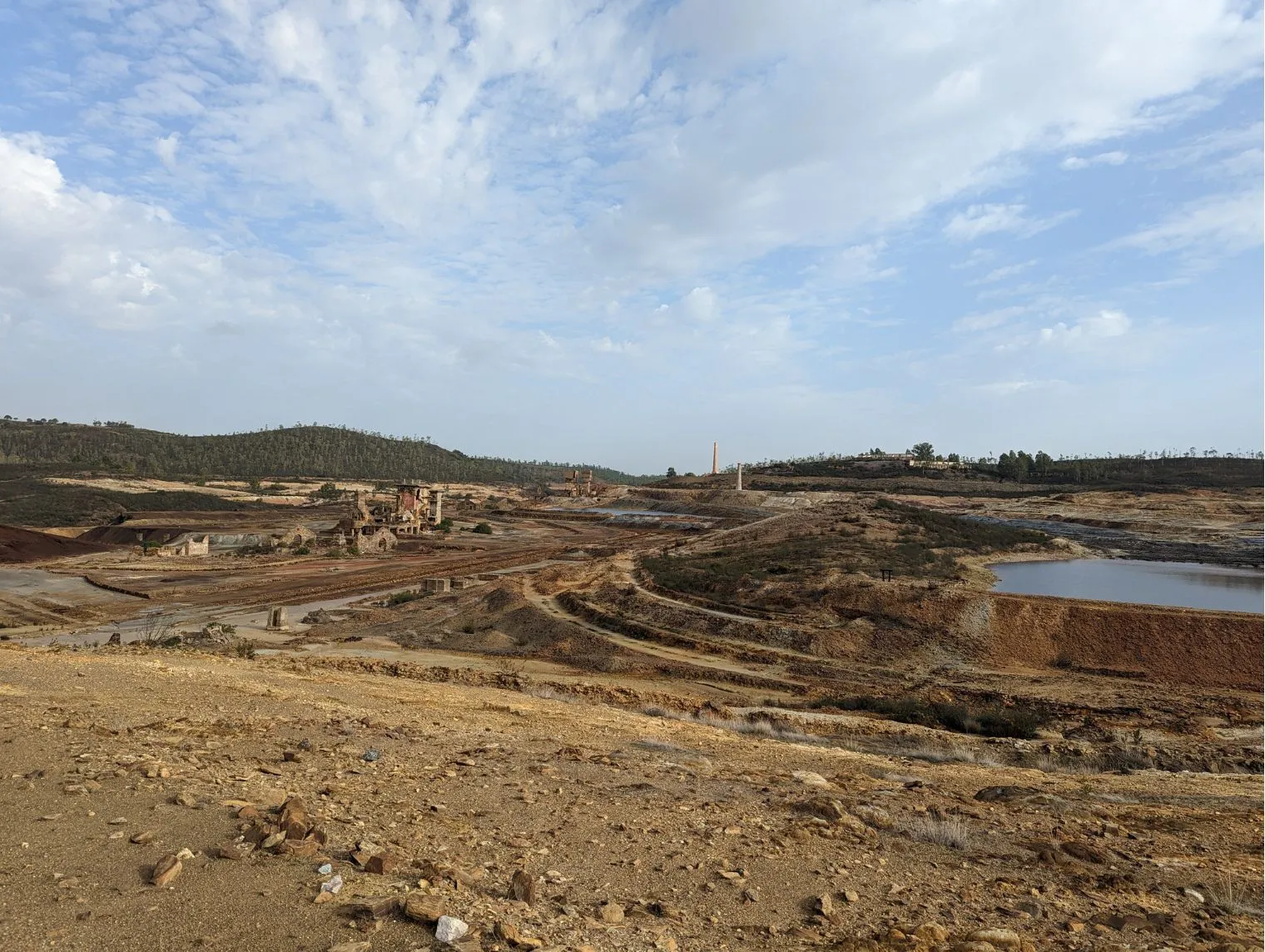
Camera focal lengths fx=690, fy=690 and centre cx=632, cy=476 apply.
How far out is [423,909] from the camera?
4.07m

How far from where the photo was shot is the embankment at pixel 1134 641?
68.3ft

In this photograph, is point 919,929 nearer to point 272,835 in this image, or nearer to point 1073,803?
point 272,835

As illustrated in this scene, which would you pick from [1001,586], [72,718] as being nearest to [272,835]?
[72,718]

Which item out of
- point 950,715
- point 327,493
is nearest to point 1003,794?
point 950,715

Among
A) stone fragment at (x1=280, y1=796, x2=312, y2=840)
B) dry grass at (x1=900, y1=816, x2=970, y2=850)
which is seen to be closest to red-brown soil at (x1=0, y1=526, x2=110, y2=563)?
stone fragment at (x1=280, y1=796, x2=312, y2=840)

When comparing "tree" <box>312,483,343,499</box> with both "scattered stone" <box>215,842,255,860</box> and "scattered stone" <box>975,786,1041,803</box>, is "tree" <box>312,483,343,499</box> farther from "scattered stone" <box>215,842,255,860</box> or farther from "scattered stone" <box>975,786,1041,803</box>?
"scattered stone" <box>215,842,255,860</box>

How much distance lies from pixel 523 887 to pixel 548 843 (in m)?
1.23

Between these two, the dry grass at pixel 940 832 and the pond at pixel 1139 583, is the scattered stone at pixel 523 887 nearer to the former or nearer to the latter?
the dry grass at pixel 940 832

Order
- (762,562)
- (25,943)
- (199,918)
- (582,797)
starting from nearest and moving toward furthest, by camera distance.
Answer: (25,943) < (199,918) < (582,797) < (762,562)

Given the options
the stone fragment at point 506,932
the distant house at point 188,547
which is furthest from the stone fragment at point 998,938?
the distant house at point 188,547

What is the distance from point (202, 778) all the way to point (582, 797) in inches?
144

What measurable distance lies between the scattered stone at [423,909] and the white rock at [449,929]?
0.06 metres

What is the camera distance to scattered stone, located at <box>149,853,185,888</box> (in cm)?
438

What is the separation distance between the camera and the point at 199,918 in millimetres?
4016
